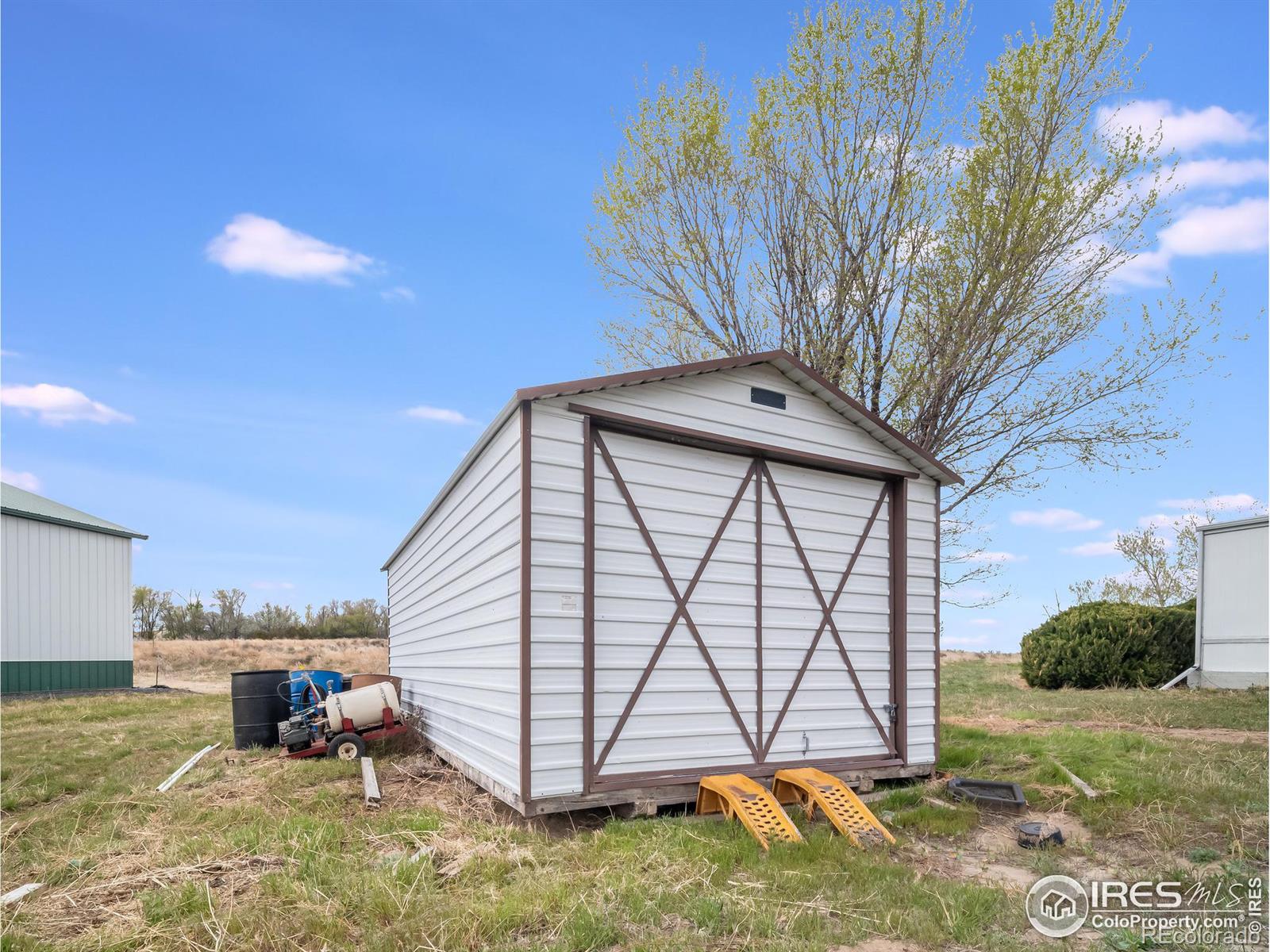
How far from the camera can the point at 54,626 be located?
69.5ft

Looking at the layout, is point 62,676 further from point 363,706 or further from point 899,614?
point 899,614

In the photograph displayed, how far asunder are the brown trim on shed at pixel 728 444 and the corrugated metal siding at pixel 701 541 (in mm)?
69

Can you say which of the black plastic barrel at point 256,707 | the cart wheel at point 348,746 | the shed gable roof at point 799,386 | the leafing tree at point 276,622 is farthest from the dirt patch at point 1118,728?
the leafing tree at point 276,622

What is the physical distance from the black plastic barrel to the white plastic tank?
5.04 feet

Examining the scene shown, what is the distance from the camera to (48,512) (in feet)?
72.3

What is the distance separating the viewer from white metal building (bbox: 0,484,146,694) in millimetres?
20469

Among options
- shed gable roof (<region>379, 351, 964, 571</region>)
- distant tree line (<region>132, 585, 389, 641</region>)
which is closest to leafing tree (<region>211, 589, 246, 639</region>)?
distant tree line (<region>132, 585, 389, 641</region>)

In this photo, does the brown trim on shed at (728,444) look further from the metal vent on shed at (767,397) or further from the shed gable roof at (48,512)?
the shed gable roof at (48,512)

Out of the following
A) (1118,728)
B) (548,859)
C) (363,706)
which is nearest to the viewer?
(548,859)

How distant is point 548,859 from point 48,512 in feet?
70.5

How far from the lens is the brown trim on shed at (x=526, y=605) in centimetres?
675

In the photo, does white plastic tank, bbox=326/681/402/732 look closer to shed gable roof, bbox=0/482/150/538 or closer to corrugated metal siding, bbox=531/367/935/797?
corrugated metal siding, bbox=531/367/935/797

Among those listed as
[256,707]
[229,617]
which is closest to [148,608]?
[229,617]

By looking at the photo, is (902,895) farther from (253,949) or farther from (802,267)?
(802,267)
